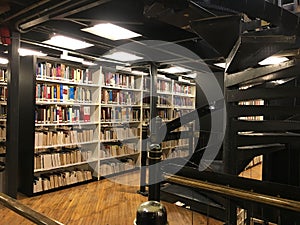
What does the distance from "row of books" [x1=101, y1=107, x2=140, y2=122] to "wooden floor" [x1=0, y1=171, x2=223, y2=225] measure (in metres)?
1.30

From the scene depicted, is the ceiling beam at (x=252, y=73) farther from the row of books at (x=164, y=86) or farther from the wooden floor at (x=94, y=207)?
the row of books at (x=164, y=86)

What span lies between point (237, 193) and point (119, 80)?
4.78m

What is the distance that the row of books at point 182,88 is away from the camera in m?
7.44

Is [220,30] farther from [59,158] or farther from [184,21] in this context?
[59,158]

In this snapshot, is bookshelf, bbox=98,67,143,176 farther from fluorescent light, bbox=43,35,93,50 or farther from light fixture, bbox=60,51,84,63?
fluorescent light, bbox=43,35,93,50

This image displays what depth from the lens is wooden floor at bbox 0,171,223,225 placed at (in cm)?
348

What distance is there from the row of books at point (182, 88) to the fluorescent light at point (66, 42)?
3.49 metres

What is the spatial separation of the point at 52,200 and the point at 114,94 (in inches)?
91.3

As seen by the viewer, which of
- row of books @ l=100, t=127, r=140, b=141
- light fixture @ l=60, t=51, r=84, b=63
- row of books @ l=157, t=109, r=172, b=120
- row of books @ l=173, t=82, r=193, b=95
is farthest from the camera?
row of books @ l=173, t=82, r=193, b=95

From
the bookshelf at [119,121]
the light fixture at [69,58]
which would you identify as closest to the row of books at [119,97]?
the bookshelf at [119,121]

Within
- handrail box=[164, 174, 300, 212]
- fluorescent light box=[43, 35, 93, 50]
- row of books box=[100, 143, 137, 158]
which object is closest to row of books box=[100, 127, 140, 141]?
row of books box=[100, 143, 137, 158]

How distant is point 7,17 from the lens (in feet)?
11.1

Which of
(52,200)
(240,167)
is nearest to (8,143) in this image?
(52,200)

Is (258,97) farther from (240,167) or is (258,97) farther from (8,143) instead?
(8,143)
